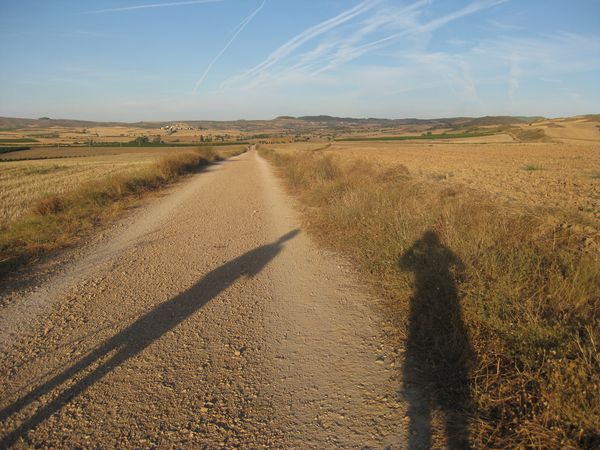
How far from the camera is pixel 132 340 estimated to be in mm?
3764

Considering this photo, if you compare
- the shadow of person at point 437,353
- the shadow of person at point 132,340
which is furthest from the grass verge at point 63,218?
the shadow of person at point 437,353

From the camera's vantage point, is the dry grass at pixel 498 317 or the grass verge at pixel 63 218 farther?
the grass verge at pixel 63 218

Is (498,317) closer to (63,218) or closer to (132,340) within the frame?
(132,340)

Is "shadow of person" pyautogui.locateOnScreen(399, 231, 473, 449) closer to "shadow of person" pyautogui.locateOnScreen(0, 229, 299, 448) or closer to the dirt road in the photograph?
the dirt road

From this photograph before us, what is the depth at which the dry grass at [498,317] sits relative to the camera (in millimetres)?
2277

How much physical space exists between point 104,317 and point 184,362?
1549 millimetres

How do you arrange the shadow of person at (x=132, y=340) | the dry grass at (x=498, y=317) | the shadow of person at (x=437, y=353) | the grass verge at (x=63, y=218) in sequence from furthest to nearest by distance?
1. the grass verge at (x=63, y=218)
2. the shadow of person at (x=132, y=340)
3. the shadow of person at (x=437, y=353)
4. the dry grass at (x=498, y=317)

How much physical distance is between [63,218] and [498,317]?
9722 millimetres

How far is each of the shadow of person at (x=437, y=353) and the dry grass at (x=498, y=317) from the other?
1 cm

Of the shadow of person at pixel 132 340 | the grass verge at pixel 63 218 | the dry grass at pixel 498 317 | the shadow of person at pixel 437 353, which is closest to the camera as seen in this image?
the dry grass at pixel 498 317

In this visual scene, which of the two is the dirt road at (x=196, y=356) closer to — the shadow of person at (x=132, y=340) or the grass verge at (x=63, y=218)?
the shadow of person at (x=132, y=340)

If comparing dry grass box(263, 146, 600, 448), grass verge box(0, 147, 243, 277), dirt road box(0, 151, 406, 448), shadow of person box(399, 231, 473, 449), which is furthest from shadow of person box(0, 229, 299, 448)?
grass verge box(0, 147, 243, 277)

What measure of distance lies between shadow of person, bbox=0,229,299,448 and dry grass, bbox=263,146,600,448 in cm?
223

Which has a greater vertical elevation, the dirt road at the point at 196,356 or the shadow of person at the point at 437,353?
the shadow of person at the point at 437,353
